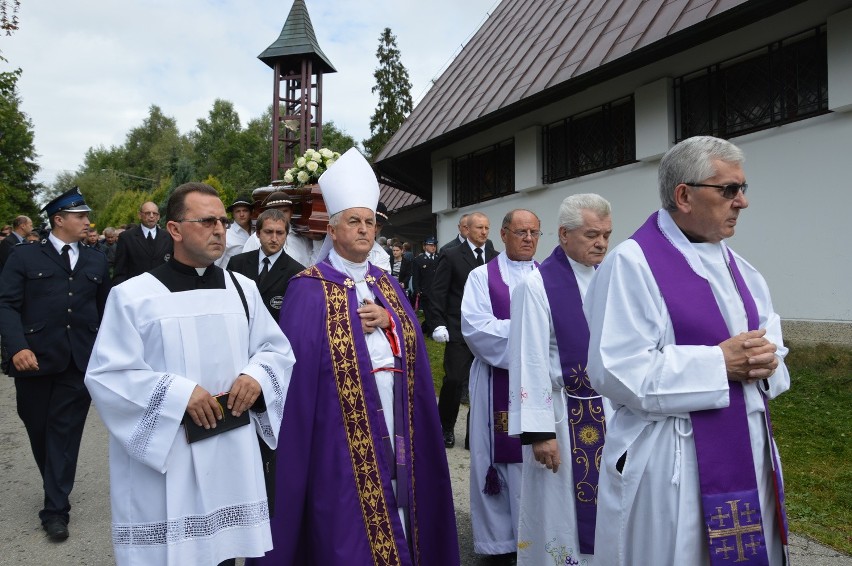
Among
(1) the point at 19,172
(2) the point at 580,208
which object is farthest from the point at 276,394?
(1) the point at 19,172

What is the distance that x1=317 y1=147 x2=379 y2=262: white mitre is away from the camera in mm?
3744

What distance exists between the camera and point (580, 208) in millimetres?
3625

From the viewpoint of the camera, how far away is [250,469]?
2.85 metres

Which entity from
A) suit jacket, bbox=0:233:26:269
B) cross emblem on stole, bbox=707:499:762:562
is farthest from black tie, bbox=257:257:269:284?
suit jacket, bbox=0:233:26:269

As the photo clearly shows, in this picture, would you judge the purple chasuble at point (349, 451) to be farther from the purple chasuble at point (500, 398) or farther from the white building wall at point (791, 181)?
the white building wall at point (791, 181)

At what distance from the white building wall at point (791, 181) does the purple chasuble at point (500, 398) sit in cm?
485

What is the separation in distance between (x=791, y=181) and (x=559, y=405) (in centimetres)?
591

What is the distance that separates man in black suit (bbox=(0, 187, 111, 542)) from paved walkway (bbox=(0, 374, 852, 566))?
167 millimetres

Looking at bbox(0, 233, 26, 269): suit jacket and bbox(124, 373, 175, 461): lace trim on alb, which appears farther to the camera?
bbox(0, 233, 26, 269): suit jacket

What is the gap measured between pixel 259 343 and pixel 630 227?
27.2 feet

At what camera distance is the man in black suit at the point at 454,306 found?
22.3 feet

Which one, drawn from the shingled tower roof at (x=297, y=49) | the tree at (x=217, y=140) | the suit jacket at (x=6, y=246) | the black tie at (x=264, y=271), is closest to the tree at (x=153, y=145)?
the tree at (x=217, y=140)

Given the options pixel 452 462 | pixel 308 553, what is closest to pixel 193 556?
pixel 308 553

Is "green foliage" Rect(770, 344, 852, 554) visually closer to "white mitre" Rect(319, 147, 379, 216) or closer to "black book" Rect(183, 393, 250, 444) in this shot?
"white mitre" Rect(319, 147, 379, 216)
